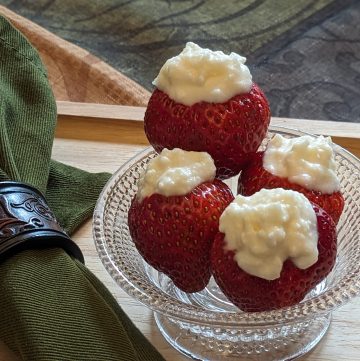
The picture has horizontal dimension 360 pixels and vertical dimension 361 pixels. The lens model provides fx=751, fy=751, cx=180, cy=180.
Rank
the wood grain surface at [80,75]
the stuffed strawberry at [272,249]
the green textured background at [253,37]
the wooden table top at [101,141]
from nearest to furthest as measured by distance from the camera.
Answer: the stuffed strawberry at [272,249] < the wooden table top at [101,141] < the wood grain surface at [80,75] < the green textured background at [253,37]

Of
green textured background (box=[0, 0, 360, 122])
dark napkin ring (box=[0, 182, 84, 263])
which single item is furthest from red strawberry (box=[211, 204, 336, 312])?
green textured background (box=[0, 0, 360, 122])

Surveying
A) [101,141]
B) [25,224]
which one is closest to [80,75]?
[101,141]

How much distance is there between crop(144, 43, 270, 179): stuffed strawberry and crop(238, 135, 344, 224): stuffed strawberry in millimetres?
17

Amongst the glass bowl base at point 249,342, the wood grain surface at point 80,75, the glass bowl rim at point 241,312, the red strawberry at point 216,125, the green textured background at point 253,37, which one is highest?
the red strawberry at point 216,125

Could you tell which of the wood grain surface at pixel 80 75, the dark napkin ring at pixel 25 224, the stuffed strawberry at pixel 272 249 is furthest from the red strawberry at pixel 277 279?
the wood grain surface at pixel 80 75

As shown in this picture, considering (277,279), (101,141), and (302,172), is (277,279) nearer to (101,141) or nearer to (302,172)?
(302,172)

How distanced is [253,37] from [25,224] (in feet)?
3.25

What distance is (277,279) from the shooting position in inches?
18.4

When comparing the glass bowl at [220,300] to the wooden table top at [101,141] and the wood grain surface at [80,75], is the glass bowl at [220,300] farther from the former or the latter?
the wood grain surface at [80,75]

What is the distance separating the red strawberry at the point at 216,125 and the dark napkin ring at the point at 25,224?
0.10m

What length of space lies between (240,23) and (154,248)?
1.05 metres

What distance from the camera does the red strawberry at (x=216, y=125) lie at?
1.69ft

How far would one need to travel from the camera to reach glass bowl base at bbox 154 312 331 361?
54cm

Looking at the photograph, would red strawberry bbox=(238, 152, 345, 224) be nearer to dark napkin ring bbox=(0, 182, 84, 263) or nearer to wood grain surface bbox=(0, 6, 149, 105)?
dark napkin ring bbox=(0, 182, 84, 263)
